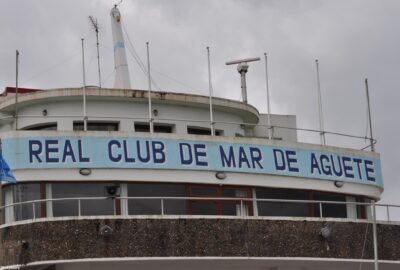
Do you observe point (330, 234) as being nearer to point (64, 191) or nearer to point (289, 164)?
point (289, 164)

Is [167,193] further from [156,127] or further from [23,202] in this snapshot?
[23,202]

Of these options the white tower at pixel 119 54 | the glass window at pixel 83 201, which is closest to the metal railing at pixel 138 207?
the glass window at pixel 83 201

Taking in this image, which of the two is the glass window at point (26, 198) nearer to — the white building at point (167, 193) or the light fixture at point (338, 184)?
the white building at point (167, 193)

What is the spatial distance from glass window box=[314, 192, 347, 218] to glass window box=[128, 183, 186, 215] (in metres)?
4.89

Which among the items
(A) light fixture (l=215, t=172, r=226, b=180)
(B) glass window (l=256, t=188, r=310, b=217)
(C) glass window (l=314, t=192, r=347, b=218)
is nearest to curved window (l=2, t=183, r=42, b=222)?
(A) light fixture (l=215, t=172, r=226, b=180)

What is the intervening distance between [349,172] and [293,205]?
2.65 metres

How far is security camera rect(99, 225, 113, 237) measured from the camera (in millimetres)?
29984

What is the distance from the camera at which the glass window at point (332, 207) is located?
114ft

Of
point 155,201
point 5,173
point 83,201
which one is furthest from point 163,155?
point 5,173

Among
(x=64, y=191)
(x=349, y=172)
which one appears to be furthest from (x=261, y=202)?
(x=64, y=191)

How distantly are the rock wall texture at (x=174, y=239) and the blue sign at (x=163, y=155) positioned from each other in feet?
7.22

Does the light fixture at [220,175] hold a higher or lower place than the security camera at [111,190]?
higher

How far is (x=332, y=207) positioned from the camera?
35062mm

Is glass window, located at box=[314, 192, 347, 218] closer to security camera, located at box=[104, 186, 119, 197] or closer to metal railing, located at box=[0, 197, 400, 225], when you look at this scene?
metal railing, located at box=[0, 197, 400, 225]
